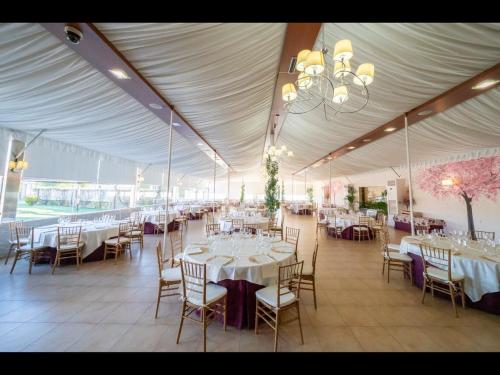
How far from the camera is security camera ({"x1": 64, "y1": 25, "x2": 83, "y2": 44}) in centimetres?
193

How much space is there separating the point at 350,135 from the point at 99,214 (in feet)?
32.9

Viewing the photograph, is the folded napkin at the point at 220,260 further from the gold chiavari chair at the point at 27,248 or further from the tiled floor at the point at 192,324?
the gold chiavari chair at the point at 27,248

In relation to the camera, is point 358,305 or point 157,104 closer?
point 358,305

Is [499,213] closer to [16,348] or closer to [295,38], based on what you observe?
[295,38]

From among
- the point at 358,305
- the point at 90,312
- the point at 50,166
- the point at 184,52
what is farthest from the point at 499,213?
the point at 50,166

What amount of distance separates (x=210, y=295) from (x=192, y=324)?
0.55 metres

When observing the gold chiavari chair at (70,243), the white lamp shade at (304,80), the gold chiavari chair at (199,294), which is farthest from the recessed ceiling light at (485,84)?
the gold chiavari chair at (70,243)

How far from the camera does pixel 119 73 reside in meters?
2.69

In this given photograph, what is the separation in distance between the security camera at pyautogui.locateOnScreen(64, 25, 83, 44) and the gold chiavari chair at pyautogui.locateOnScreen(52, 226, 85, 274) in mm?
3979

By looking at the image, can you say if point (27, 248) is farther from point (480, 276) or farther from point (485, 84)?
point (485, 84)

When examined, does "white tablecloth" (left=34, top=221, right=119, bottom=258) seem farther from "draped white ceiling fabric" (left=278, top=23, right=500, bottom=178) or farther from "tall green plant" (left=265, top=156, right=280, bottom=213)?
"draped white ceiling fabric" (left=278, top=23, right=500, bottom=178)

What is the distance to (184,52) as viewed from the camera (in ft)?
7.91

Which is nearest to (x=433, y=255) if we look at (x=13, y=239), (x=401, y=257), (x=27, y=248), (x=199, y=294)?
(x=401, y=257)

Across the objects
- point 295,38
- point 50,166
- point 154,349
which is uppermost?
point 295,38
